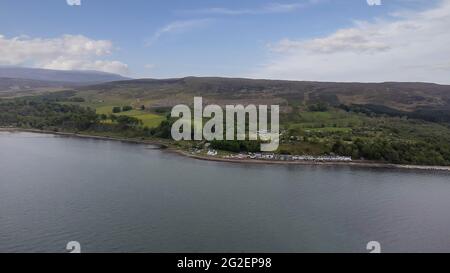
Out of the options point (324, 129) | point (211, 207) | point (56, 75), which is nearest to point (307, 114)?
point (324, 129)

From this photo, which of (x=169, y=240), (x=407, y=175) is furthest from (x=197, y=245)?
(x=407, y=175)

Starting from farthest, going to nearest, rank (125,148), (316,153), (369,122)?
(369,122)
(125,148)
(316,153)

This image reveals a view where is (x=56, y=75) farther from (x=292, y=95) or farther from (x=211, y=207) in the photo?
(x=211, y=207)

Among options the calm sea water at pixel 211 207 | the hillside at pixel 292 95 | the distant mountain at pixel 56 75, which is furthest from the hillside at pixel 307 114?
the distant mountain at pixel 56 75

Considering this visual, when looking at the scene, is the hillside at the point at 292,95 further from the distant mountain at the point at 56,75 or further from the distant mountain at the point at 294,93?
the distant mountain at the point at 56,75

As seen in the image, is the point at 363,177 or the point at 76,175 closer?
the point at 76,175
